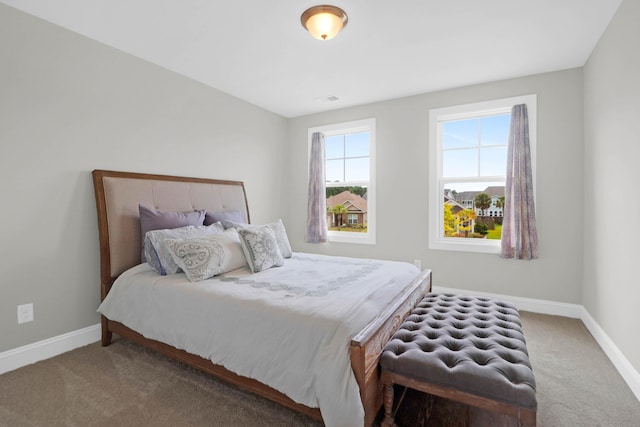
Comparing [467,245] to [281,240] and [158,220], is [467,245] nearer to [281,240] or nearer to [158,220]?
[281,240]

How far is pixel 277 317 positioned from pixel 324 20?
2.03 meters

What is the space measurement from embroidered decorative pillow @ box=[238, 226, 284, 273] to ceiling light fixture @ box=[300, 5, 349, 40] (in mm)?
1631

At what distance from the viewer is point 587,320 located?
2.95 meters

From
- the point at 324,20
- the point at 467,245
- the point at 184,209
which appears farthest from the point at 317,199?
the point at 324,20

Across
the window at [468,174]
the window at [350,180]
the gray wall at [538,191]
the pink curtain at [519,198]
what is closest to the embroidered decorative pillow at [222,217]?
the gray wall at [538,191]

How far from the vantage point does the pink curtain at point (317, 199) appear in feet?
15.0

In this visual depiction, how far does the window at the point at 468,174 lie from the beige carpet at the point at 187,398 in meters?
1.58

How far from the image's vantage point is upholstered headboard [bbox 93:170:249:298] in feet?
8.55

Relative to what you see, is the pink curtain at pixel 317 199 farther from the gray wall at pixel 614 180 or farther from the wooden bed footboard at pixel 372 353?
the gray wall at pixel 614 180

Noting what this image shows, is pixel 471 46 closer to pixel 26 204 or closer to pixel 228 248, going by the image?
pixel 228 248

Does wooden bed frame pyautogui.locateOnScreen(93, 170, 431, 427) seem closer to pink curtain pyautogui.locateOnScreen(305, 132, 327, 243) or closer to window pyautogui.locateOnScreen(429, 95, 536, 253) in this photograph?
pink curtain pyautogui.locateOnScreen(305, 132, 327, 243)

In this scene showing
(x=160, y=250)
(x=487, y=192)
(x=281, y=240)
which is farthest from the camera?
(x=487, y=192)

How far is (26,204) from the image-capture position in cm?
229

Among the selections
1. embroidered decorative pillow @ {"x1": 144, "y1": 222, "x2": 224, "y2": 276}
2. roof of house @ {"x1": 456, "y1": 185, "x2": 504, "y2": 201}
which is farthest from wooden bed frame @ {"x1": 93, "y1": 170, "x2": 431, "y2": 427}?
roof of house @ {"x1": 456, "y1": 185, "x2": 504, "y2": 201}
